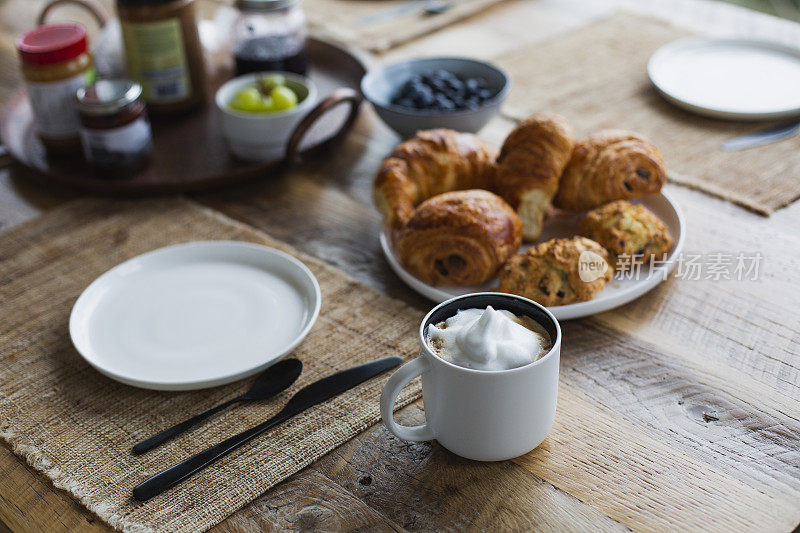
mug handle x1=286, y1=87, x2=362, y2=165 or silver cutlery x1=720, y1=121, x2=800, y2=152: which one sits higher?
mug handle x1=286, y1=87, x2=362, y2=165

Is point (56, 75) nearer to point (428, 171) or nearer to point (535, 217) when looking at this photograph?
point (428, 171)

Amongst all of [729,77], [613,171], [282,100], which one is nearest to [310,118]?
[282,100]

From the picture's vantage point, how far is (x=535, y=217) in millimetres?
1097

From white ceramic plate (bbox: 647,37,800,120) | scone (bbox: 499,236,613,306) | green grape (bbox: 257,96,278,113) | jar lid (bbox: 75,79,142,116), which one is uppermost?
jar lid (bbox: 75,79,142,116)

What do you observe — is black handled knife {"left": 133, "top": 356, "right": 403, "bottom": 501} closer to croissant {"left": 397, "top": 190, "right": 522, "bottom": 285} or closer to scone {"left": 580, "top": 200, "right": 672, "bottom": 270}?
croissant {"left": 397, "top": 190, "right": 522, "bottom": 285}

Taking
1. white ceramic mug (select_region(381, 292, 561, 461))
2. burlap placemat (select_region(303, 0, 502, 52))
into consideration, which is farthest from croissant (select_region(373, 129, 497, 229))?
burlap placemat (select_region(303, 0, 502, 52))

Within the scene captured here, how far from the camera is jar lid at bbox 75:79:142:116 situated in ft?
3.92

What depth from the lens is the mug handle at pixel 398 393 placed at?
2.37ft

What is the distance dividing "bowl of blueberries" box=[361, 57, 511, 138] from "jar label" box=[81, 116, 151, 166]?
0.38m

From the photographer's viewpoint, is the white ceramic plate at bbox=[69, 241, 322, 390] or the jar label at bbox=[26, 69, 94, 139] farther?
the jar label at bbox=[26, 69, 94, 139]

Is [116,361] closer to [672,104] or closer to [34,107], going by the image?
A: [34,107]

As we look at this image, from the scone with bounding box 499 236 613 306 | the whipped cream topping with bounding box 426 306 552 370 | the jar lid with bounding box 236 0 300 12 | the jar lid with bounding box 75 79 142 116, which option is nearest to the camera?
the whipped cream topping with bounding box 426 306 552 370

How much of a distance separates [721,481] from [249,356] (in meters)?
0.52

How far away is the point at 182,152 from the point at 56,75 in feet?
0.77
